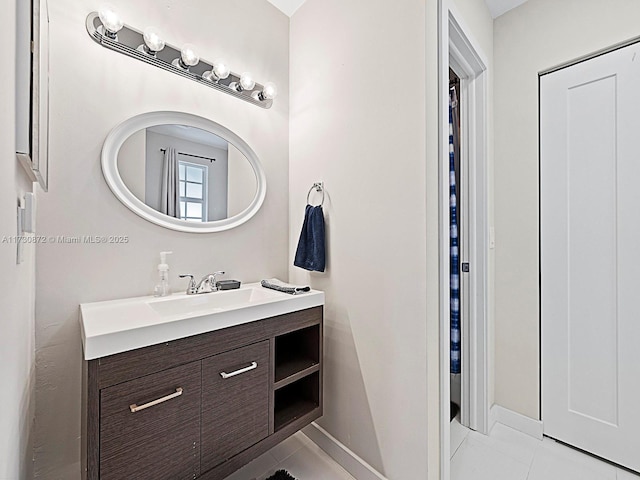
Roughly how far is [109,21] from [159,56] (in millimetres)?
210

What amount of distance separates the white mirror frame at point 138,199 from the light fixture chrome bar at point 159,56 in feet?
0.65

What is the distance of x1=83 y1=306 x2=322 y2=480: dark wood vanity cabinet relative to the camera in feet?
2.83

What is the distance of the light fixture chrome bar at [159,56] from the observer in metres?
1.23

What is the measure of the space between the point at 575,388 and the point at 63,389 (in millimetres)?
2413

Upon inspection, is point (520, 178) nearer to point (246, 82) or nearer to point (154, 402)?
point (246, 82)

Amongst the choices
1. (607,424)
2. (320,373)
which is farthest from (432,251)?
(607,424)

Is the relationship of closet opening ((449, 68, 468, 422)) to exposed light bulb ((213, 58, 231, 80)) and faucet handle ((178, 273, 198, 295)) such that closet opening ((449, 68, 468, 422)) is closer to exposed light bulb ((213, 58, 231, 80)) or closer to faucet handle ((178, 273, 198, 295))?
exposed light bulb ((213, 58, 231, 80))

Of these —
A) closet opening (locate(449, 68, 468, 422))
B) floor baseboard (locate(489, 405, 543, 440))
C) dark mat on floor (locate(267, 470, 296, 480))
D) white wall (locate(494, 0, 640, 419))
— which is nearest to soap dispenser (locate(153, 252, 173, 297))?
dark mat on floor (locate(267, 470, 296, 480))

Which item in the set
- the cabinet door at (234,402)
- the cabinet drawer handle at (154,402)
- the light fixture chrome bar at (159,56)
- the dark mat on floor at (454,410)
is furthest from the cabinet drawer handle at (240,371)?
the dark mat on floor at (454,410)

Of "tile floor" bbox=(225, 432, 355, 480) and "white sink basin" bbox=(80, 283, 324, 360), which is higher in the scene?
"white sink basin" bbox=(80, 283, 324, 360)

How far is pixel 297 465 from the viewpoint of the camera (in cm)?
152

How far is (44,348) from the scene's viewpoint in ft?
3.67

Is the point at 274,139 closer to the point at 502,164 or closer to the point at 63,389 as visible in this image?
Result: the point at 502,164

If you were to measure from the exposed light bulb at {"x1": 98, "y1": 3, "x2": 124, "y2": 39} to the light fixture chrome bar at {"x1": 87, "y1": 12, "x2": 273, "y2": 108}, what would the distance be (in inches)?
1.3
